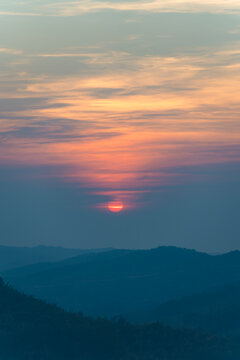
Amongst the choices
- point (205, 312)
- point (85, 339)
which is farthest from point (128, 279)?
point (85, 339)

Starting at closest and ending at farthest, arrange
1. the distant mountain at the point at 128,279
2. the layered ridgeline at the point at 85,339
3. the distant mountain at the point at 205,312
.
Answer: the layered ridgeline at the point at 85,339
the distant mountain at the point at 205,312
the distant mountain at the point at 128,279

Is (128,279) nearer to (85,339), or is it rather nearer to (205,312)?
(205,312)

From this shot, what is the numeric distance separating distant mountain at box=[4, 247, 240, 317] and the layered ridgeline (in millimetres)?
48847

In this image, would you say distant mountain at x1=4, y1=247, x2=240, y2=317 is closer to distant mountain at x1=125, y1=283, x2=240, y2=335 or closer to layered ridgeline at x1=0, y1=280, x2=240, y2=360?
distant mountain at x1=125, y1=283, x2=240, y2=335

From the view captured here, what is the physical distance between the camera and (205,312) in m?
86.1

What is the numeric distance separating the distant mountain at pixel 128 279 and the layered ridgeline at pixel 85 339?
1923 inches

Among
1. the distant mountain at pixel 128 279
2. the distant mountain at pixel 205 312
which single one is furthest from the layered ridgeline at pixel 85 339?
the distant mountain at pixel 128 279

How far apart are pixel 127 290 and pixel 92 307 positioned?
10.5 metres

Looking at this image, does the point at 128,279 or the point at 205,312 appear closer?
the point at 205,312

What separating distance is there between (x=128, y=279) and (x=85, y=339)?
78335 millimetres

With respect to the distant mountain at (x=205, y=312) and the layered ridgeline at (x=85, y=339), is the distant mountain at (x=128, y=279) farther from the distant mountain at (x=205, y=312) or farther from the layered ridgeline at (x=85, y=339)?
the layered ridgeline at (x=85, y=339)

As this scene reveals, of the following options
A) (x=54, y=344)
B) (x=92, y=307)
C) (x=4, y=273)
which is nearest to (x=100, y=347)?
(x=54, y=344)

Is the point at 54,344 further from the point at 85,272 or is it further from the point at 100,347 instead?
the point at 85,272

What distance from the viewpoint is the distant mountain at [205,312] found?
79.2m
